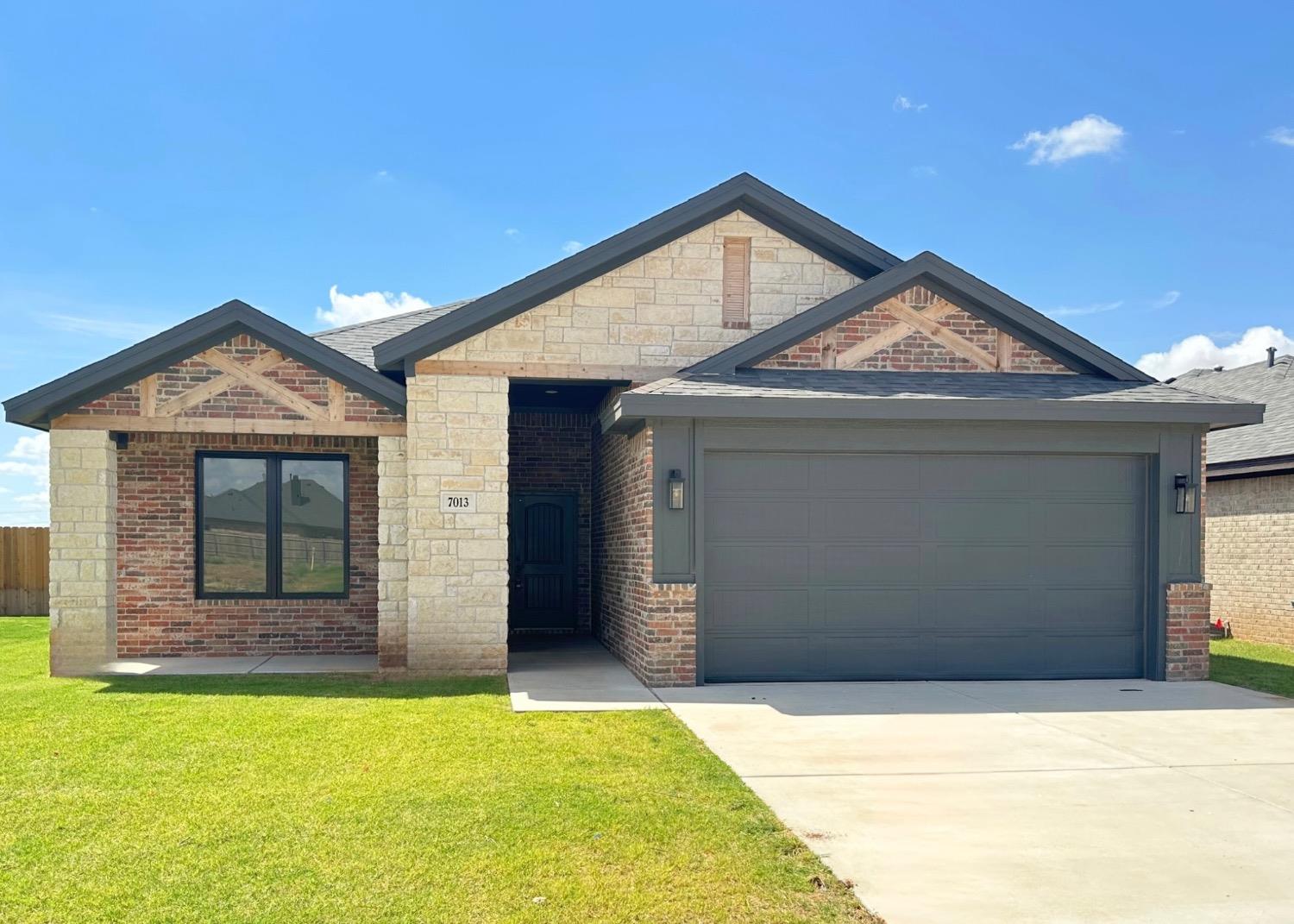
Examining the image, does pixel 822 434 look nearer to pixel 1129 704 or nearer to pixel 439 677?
pixel 1129 704

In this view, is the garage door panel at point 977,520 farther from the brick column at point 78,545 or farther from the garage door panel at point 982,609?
the brick column at point 78,545

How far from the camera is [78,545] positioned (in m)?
11.7

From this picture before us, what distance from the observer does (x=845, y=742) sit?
7.98 meters

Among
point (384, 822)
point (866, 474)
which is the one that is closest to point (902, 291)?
point (866, 474)

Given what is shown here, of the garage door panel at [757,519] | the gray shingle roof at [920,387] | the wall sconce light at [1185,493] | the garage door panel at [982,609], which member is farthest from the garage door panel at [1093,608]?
the garage door panel at [757,519]

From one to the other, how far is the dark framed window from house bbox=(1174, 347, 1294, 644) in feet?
40.2

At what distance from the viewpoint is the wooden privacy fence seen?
73.1ft

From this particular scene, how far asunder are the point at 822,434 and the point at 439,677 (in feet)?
16.1

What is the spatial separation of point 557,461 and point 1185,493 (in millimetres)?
8688

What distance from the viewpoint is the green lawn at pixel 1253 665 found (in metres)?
11.4

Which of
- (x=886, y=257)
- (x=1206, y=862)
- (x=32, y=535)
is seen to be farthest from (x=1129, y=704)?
(x=32, y=535)

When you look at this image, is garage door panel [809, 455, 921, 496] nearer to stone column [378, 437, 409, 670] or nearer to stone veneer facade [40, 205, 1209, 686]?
stone veneer facade [40, 205, 1209, 686]

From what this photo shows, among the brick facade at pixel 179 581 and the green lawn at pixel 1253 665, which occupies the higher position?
the brick facade at pixel 179 581

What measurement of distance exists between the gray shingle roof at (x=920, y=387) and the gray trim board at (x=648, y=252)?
1.64 metres
